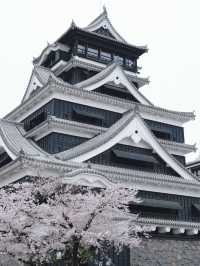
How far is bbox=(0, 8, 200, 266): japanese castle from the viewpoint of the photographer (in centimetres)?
2123

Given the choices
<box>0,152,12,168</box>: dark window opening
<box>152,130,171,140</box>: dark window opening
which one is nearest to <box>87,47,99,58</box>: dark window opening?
<box>152,130,171,140</box>: dark window opening

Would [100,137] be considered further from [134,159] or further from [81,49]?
[81,49]

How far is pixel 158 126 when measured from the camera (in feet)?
92.2

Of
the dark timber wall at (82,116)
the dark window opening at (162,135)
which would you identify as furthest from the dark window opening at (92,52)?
the dark window opening at (162,135)

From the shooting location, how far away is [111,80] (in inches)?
1102

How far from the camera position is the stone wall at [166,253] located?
20.1m

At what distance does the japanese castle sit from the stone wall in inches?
4.9

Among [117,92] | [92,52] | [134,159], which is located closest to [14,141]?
[134,159]

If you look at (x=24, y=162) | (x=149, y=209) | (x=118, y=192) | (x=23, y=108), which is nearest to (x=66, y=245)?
(x=118, y=192)

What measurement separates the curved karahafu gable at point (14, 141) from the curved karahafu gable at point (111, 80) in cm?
468

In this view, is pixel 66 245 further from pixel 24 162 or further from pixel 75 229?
pixel 24 162

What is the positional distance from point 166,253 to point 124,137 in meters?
6.63

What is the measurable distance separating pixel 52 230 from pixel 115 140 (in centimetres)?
1059

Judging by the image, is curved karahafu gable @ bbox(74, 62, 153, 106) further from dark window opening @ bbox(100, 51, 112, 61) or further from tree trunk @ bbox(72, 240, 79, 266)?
tree trunk @ bbox(72, 240, 79, 266)
